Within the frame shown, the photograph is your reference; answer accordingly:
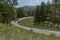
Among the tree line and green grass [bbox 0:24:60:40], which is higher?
green grass [bbox 0:24:60:40]

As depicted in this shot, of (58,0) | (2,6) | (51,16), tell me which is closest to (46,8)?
(58,0)

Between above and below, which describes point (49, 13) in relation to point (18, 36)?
below

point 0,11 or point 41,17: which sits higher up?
point 0,11

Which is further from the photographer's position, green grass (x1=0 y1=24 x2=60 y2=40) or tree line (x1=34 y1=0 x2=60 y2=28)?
A: tree line (x1=34 y1=0 x2=60 y2=28)

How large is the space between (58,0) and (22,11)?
84.6ft

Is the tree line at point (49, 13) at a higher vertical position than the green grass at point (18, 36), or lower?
lower

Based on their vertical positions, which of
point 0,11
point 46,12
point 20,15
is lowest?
point 20,15

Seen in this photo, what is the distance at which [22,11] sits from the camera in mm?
96375

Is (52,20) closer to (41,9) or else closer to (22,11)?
(41,9)

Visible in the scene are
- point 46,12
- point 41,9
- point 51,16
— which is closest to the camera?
point 51,16

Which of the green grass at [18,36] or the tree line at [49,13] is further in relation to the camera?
the tree line at [49,13]

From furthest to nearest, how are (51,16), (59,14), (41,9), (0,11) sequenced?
(41,9) → (51,16) → (59,14) → (0,11)

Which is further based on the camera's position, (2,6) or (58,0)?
(58,0)

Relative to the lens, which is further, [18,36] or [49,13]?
[49,13]
